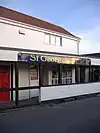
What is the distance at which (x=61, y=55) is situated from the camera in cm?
1834

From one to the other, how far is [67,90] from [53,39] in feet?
24.9

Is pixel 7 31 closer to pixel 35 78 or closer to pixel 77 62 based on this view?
pixel 35 78

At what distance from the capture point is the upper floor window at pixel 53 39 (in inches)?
948

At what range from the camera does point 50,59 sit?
17.0m

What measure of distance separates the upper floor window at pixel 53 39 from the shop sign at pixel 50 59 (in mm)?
4732

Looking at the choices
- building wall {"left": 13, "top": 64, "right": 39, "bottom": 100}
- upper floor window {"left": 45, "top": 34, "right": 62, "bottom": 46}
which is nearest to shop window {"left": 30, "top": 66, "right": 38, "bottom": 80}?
building wall {"left": 13, "top": 64, "right": 39, "bottom": 100}

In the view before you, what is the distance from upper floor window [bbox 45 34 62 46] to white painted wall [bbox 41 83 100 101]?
19.4 ft

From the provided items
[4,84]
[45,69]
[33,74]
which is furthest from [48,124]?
[45,69]

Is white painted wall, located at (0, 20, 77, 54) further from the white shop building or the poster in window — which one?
the poster in window

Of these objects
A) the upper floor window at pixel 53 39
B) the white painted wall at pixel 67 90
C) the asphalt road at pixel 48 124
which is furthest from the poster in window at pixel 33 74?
the asphalt road at pixel 48 124

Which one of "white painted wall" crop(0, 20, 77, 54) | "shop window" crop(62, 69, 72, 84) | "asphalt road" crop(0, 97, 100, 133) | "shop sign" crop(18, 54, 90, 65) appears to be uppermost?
"white painted wall" crop(0, 20, 77, 54)

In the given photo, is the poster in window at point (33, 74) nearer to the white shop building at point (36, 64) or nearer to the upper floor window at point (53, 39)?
the white shop building at point (36, 64)

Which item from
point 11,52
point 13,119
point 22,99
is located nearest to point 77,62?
point 22,99

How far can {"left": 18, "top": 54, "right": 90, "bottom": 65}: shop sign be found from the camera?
1504 centimetres
